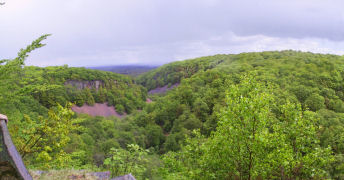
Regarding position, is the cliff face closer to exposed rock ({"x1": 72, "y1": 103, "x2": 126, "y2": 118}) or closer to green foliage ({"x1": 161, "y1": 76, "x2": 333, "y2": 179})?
exposed rock ({"x1": 72, "y1": 103, "x2": 126, "y2": 118})

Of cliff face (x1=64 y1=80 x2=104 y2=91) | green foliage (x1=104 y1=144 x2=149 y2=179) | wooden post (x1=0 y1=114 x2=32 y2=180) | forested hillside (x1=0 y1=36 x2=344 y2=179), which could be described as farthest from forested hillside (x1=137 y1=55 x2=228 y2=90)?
wooden post (x1=0 y1=114 x2=32 y2=180)

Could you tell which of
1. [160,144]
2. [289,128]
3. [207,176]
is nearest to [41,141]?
[207,176]

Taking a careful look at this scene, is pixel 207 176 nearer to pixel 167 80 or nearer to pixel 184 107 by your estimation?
pixel 184 107

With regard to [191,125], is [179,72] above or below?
above

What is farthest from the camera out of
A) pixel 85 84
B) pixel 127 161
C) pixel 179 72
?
pixel 179 72

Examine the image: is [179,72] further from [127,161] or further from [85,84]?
[127,161]

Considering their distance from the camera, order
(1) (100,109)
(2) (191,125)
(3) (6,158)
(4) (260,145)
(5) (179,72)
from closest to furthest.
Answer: (3) (6,158) < (4) (260,145) < (2) (191,125) < (1) (100,109) < (5) (179,72)

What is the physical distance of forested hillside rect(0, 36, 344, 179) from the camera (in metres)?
6.90

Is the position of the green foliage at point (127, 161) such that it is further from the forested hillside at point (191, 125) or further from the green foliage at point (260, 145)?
the green foliage at point (260, 145)

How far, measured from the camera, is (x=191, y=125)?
40.3 meters

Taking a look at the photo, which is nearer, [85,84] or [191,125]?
[191,125]

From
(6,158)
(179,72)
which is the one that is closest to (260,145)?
(6,158)

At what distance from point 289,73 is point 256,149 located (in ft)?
212

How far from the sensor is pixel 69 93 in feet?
260
